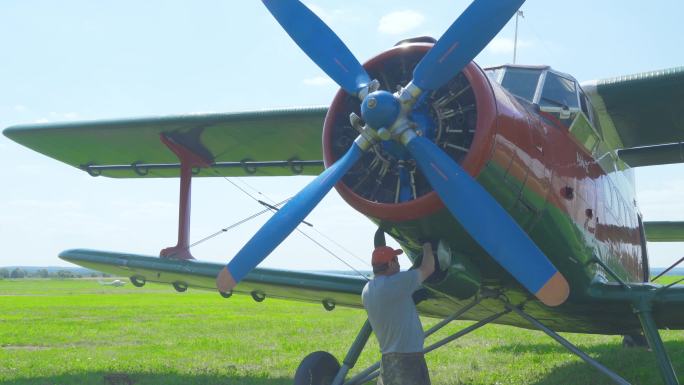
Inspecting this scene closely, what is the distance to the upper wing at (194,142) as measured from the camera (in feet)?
29.2

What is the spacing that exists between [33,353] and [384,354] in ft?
28.5

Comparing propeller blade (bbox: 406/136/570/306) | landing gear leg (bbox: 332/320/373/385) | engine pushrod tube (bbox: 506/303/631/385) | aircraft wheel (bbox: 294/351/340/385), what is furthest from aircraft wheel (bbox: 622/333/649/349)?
propeller blade (bbox: 406/136/570/306)

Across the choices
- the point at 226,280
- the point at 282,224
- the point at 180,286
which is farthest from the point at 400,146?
the point at 180,286

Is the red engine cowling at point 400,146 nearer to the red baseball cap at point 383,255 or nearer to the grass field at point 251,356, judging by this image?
the red baseball cap at point 383,255

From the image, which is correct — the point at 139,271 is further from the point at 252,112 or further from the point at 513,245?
the point at 513,245

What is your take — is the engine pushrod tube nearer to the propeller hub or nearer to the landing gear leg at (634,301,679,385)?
the landing gear leg at (634,301,679,385)

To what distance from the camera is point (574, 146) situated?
597 cm

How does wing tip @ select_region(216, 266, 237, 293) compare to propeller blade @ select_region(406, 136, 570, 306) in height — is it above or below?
below

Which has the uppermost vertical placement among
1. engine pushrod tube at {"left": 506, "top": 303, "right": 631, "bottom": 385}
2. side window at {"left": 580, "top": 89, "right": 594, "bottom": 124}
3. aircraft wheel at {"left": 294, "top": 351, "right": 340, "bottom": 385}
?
side window at {"left": 580, "top": 89, "right": 594, "bottom": 124}

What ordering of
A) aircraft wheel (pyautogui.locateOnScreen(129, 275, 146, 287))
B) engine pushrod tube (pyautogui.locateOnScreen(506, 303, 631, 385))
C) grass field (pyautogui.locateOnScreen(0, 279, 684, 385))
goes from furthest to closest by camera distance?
aircraft wheel (pyautogui.locateOnScreen(129, 275, 146, 287))
grass field (pyautogui.locateOnScreen(0, 279, 684, 385))
engine pushrod tube (pyautogui.locateOnScreen(506, 303, 631, 385))

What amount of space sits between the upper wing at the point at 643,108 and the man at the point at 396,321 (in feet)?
13.7

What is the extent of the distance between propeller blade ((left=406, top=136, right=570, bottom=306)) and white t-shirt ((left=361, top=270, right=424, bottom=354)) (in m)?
0.54

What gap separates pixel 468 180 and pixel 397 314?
1001 millimetres

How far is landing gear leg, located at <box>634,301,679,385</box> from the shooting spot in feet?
18.6
